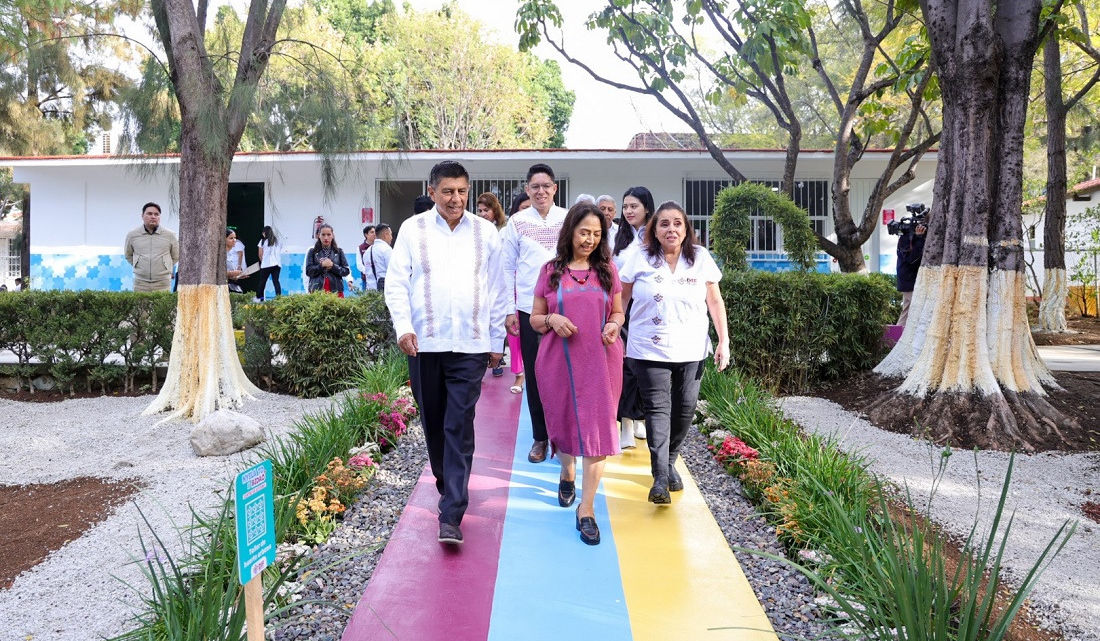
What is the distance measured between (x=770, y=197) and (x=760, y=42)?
11.0 feet

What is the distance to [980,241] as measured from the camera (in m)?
6.81

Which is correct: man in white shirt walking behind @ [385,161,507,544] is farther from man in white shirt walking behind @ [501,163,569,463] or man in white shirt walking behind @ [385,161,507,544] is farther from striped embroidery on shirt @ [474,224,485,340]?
man in white shirt walking behind @ [501,163,569,463]

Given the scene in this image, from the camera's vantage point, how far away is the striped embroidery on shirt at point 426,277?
13.2 ft

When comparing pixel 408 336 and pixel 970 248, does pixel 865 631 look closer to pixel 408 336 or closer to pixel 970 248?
pixel 408 336

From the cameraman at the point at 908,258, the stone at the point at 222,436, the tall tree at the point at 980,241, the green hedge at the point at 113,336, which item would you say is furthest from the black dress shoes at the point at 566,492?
the cameraman at the point at 908,258

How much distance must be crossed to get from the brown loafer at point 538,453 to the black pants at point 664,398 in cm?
111

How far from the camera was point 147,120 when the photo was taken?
295 inches

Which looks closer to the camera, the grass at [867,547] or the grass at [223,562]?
the grass at [867,547]

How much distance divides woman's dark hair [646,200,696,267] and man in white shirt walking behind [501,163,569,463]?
0.86 metres

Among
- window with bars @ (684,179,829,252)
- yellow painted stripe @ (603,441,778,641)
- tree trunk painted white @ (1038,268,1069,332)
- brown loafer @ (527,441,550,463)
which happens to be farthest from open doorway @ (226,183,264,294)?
tree trunk painted white @ (1038,268,1069,332)

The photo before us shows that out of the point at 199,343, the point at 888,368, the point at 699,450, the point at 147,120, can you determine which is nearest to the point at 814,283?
the point at 888,368

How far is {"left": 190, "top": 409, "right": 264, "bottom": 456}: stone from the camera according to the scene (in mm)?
6059

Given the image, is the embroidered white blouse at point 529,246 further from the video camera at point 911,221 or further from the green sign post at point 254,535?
the video camera at point 911,221

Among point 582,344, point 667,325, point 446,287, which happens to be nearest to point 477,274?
point 446,287
